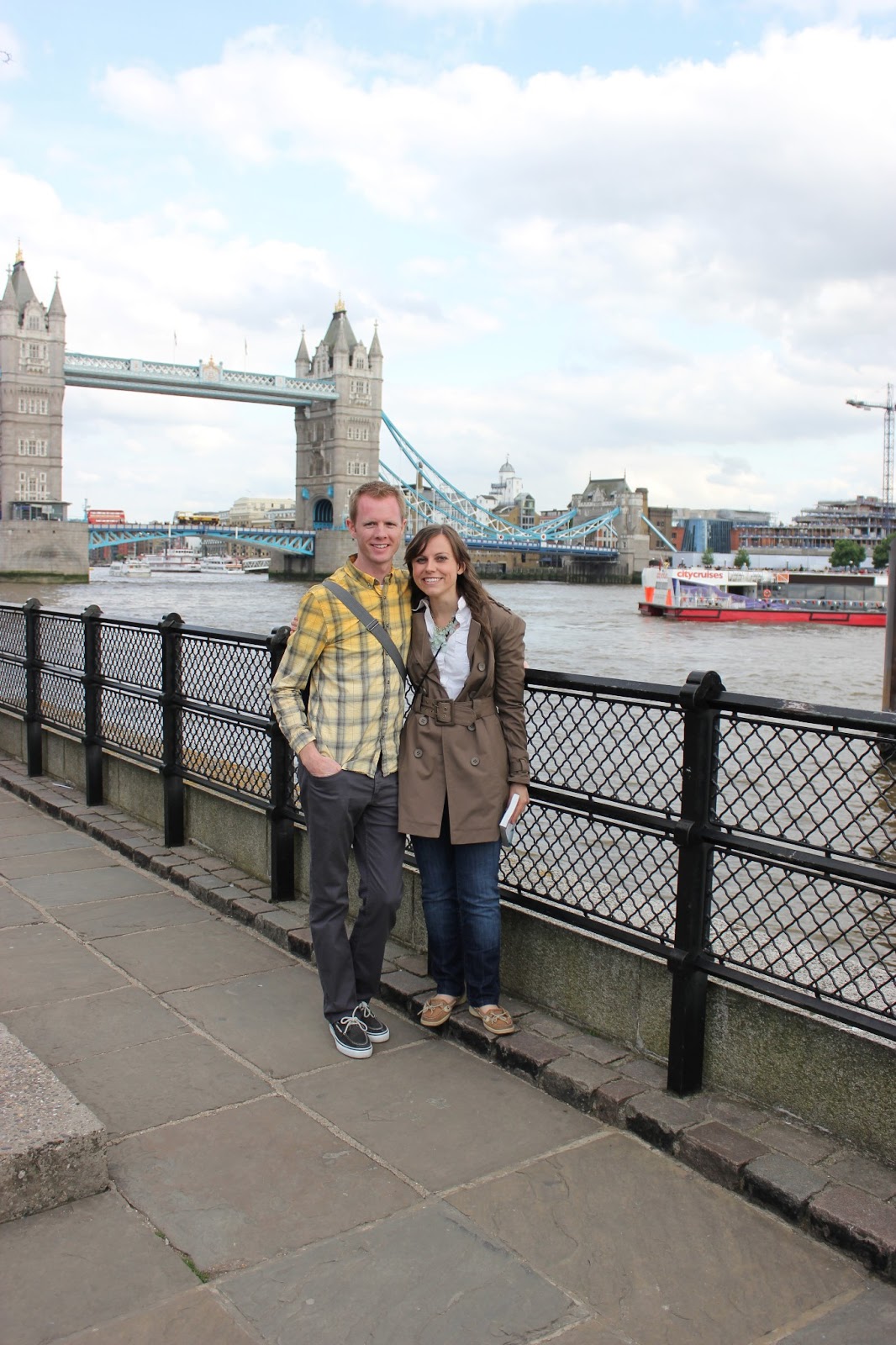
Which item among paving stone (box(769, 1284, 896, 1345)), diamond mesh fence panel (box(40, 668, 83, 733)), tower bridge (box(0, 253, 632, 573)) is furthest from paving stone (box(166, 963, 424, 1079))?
tower bridge (box(0, 253, 632, 573))

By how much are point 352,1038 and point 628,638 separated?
110 ft

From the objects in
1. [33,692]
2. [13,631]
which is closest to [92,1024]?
[33,692]

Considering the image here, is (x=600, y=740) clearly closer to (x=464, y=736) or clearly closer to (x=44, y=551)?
(x=464, y=736)

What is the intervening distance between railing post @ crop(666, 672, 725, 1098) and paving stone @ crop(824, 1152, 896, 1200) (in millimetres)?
393

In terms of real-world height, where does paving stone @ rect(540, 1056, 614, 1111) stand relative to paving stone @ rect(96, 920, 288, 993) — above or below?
above

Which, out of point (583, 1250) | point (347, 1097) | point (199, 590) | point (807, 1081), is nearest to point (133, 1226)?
point (347, 1097)

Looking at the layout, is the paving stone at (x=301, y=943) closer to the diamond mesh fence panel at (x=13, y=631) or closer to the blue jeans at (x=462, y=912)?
the blue jeans at (x=462, y=912)

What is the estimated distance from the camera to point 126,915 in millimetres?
4121

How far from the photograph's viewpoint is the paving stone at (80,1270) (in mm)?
1909

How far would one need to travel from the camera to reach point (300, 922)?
3904mm

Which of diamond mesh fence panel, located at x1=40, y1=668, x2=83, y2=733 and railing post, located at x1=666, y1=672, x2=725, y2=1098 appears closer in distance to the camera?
railing post, located at x1=666, y1=672, x2=725, y2=1098

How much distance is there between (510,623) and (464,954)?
0.88 meters

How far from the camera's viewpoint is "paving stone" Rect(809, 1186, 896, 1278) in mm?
2074

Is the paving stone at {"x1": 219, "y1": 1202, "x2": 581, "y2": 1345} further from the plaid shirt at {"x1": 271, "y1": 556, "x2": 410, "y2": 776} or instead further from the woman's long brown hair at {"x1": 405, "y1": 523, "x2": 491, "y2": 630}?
the woman's long brown hair at {"x1": 405, "y1": 523, "x2": 491, "y2": 630}
